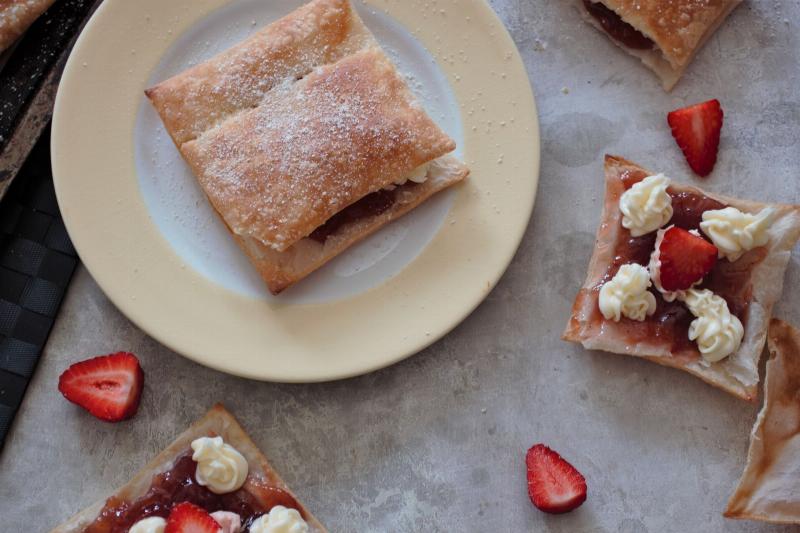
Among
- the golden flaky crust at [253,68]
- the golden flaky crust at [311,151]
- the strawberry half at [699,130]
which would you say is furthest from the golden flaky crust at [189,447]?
the strawberry half at [699,130]

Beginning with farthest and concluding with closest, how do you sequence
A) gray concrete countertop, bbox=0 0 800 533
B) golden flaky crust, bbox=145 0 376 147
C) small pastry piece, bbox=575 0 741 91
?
small pastry piece, bbox=575 0 741 91, gray concrete countertop, bbox=0 0 800 533, golden flaky crust, bbox=145 0 376 147

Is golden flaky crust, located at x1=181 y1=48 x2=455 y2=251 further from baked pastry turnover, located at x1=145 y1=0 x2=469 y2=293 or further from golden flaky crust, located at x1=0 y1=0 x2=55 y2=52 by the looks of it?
golden flaky crust, located at x1=0 y1=0 x2=55 y2=52

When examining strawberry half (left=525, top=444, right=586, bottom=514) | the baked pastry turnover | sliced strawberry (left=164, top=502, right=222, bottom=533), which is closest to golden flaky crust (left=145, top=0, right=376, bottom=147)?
the baked pastry turnover

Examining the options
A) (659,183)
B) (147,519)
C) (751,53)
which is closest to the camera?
(147,519)

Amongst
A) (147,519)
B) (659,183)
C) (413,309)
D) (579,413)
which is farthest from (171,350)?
(659,183)

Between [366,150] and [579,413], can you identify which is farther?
[579,413]

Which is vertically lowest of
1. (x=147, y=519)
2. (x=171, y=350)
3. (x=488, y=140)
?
(x=147, y=519)

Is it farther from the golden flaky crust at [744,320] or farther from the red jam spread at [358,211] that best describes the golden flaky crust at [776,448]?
the red jam spread at [358,211]

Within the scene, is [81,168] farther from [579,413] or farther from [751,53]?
[751,53]
